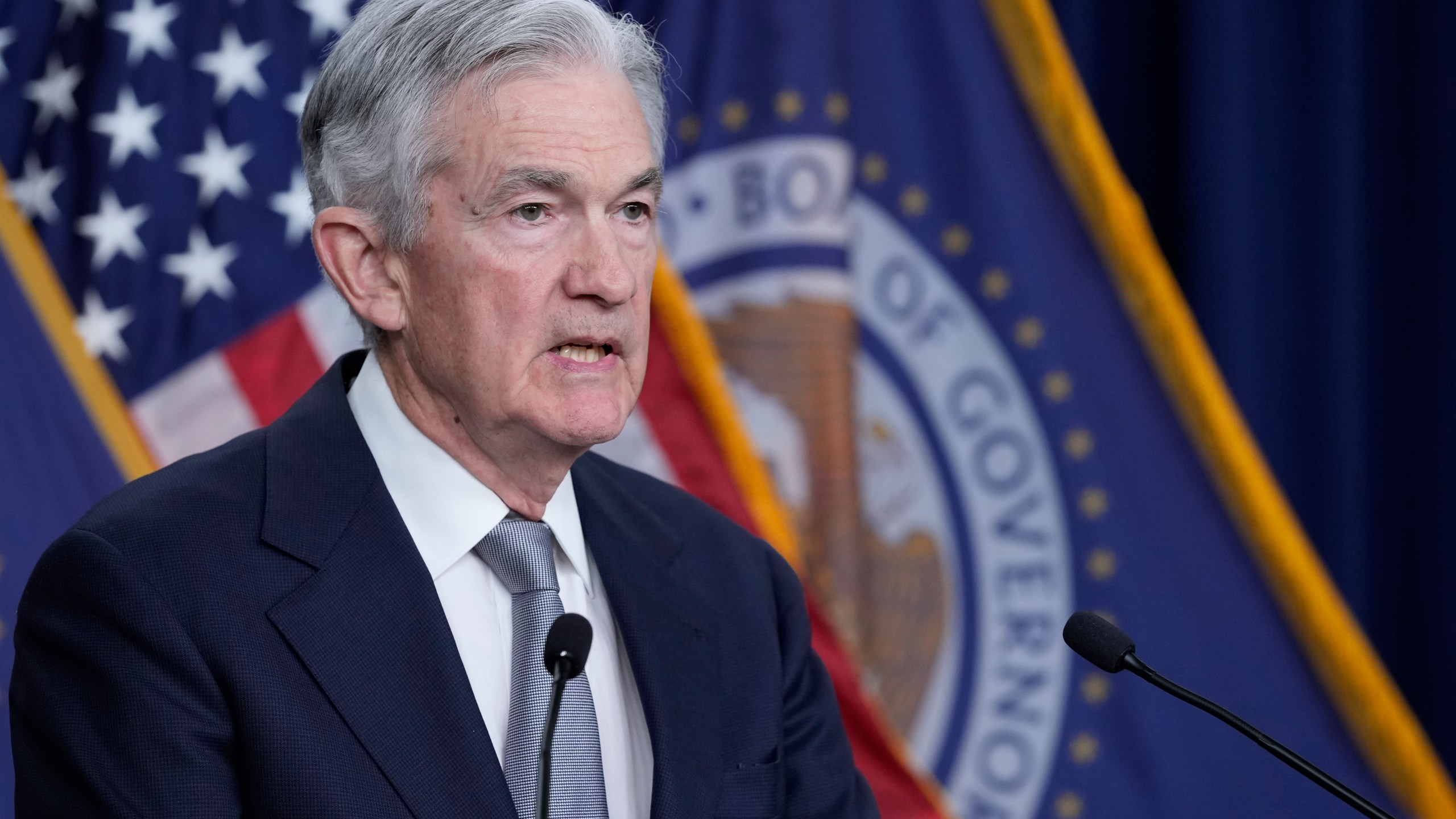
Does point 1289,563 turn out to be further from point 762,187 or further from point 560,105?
point 560,105

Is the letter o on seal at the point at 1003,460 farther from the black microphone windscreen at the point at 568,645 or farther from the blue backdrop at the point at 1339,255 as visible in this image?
the black microphone windscreen at the point at 568,645

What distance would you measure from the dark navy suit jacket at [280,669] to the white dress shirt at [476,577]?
0.03 metres

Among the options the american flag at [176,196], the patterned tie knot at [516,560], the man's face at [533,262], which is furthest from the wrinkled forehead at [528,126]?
→ the american flag at [176,196]

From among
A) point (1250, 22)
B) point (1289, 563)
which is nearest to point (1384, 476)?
point (1289, 563)

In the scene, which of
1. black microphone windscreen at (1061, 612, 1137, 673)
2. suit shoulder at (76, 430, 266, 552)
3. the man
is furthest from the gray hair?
black microphone windscreen at (1061, 612, 1137, 673)

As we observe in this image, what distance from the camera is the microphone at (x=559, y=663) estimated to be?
3.43 feet

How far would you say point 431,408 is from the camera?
4.56 ft

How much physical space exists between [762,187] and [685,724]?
4.69ft

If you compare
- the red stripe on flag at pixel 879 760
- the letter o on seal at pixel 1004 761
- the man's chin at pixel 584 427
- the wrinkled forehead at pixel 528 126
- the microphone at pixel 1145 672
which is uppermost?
the wrinkled forehead at pixel 528 126

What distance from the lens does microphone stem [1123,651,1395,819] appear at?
111 cm

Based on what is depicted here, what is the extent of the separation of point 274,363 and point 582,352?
121 cm

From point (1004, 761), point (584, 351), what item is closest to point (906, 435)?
point (1004, 761)

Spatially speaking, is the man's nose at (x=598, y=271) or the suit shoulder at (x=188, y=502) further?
the man's nose at (x=598, y=271)

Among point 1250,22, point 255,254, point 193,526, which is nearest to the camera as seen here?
point 193,526
